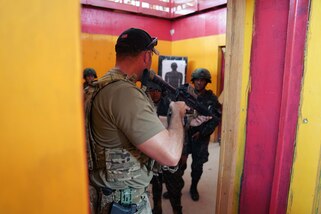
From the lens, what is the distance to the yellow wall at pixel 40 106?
0.44 meters

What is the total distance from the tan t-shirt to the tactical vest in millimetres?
28

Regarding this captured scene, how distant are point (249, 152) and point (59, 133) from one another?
132 centimetres

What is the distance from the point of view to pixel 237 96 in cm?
151

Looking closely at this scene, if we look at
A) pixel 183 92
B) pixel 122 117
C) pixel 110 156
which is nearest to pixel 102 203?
pixel 110 156

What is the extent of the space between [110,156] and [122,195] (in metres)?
0.24

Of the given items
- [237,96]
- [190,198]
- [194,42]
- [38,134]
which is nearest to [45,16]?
[38,134]

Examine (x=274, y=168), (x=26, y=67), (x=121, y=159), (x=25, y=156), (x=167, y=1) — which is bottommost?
(x=274, y=168)

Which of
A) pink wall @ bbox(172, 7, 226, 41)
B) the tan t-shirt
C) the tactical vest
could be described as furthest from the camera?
pink wall @ bbox(172, 7, 226, 41)

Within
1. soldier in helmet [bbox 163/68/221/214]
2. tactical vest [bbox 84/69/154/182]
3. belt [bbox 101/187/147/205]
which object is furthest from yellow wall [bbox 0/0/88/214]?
soldier in helmet [bbox 163/68/221/214]

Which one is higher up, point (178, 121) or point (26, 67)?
point (26, 67)

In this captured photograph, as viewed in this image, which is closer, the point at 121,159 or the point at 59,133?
the point at 59,133

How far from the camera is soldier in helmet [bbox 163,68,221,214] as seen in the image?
106 inches

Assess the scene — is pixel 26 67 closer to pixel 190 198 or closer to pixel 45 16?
pixel 45 16

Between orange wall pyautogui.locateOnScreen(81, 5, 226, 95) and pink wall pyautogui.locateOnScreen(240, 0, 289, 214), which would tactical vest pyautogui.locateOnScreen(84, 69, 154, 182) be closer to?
pink wall pyautogui.locateOnScreen(240, 0, 289, 214)
